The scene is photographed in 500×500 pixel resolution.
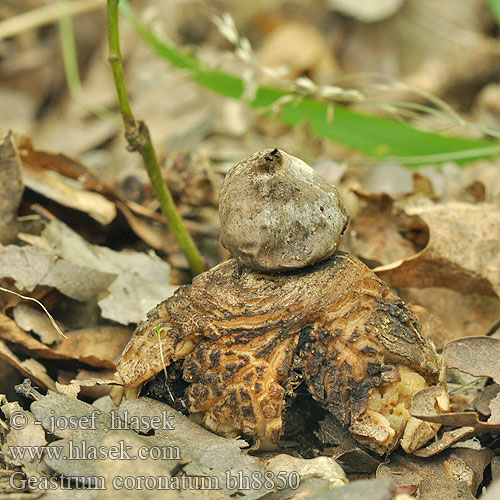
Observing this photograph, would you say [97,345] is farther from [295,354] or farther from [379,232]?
[379,232]

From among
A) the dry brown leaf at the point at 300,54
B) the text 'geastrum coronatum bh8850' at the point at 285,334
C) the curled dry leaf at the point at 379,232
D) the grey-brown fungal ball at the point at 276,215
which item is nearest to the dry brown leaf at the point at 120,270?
the text 'geastrum coronatum bh8850' at the point at 285,334

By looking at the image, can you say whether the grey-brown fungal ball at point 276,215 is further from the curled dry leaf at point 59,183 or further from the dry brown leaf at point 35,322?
the curled dry leaf at point 59,183

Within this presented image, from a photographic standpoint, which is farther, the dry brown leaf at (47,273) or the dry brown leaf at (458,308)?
the dry brown leaf at (458,308)

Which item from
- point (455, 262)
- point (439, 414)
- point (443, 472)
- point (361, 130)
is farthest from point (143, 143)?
point (361, 130)

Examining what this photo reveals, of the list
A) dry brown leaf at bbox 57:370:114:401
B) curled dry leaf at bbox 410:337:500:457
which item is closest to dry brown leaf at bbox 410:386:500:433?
curled dry leaf at bbox 410:337:500:457

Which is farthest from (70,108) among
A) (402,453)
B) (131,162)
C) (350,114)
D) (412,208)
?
(402,453)
